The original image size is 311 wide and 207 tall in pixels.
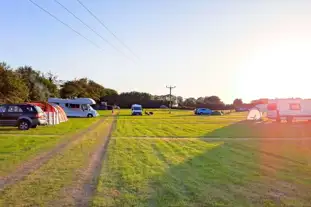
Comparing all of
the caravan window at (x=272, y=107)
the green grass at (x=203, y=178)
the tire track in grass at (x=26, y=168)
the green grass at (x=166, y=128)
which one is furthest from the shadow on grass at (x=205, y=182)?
the caravan window at (x=272, y=107)

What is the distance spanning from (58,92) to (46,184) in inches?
2635

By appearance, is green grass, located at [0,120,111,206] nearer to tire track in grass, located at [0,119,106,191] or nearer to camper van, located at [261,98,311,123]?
tire track in grass, located at [0,119,106,191]

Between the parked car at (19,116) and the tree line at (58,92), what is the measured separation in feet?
66.8

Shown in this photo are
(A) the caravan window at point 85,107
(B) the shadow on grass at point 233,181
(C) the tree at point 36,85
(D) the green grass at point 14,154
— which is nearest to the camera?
(B) the shadow on grass at point 233,181

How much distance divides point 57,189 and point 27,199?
2.45ft

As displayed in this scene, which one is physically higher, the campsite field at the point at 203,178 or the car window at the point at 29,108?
the car window at the point at 29,108

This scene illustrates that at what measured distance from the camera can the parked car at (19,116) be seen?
21891mm

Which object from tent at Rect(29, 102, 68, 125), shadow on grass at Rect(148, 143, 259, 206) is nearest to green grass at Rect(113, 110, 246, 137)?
tent at Rect(29, 102, 68, 125)

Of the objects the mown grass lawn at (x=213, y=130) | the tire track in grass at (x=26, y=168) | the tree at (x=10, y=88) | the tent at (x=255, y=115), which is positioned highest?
the tree at (x=10, y=88)

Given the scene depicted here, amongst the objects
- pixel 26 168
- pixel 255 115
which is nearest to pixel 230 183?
pixel 26 168

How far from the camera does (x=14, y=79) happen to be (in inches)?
1762

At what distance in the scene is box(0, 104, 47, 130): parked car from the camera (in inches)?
862

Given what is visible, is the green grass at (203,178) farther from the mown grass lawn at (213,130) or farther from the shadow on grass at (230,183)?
the mown grass lawn at (213,130)

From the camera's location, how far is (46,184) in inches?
271
